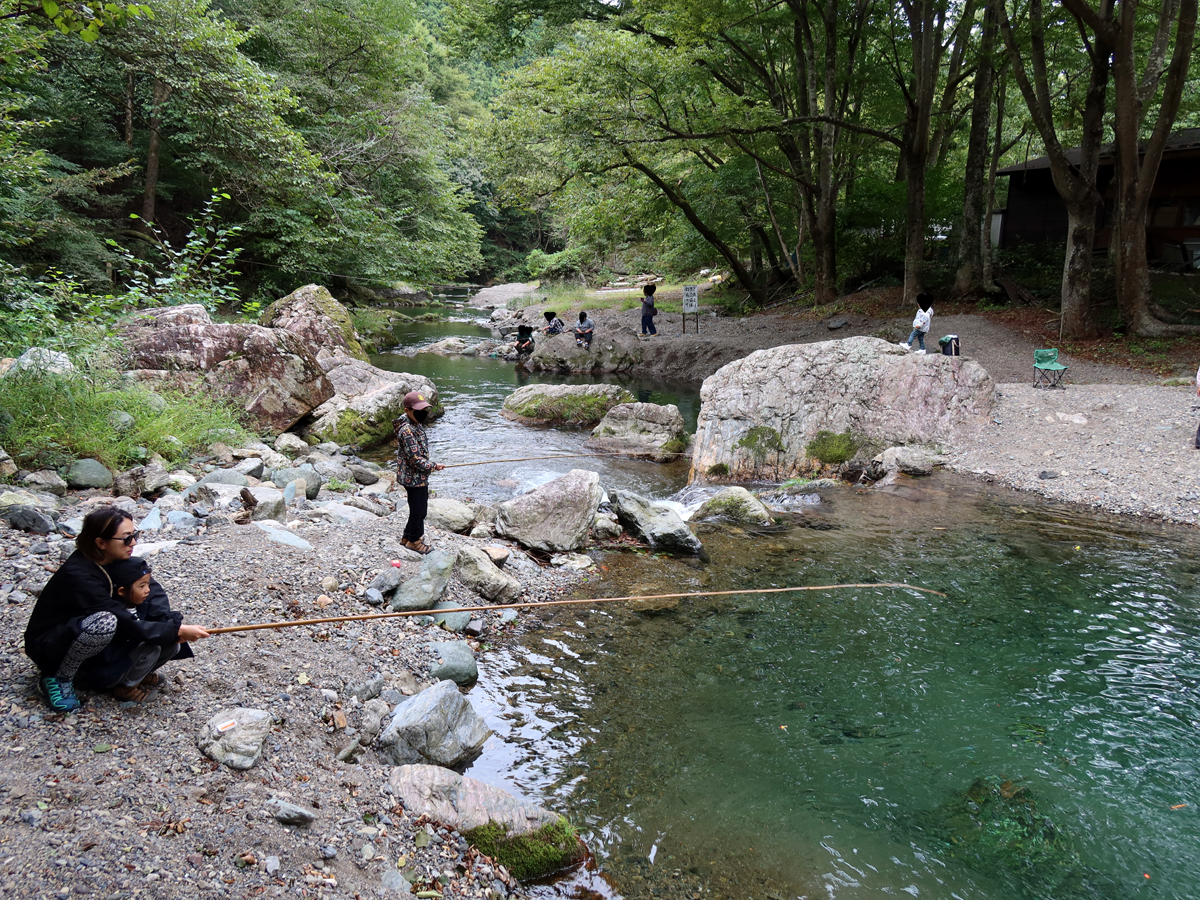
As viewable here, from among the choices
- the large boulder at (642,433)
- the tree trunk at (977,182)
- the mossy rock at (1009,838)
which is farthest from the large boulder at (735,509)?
the tree trunk at (977,182)

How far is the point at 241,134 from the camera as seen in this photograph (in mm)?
16359

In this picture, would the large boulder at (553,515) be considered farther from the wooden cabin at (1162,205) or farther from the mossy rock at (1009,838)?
the wooden cabin at (1162,205)

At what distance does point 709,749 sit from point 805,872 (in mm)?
974

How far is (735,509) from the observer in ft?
28.7

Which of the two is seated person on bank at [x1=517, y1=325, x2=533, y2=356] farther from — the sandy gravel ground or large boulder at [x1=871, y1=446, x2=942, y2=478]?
the sandy gravel ground

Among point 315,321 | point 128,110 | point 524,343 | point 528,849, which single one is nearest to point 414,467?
point 528,849

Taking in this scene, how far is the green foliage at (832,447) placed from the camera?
1103 centimetres

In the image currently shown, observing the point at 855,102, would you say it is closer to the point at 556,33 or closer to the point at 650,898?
the point at 556,33

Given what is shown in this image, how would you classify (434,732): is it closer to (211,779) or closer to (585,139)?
(211,779)

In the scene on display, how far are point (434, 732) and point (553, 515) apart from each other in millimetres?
3876

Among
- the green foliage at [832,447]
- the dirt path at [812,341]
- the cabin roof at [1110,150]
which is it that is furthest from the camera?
the cabin roof at [1110,150]

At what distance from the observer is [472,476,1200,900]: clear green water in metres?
3.48

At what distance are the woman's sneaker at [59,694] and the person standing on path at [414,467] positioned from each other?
3399mm

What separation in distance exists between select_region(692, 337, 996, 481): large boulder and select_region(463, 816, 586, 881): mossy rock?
7.98 meters
